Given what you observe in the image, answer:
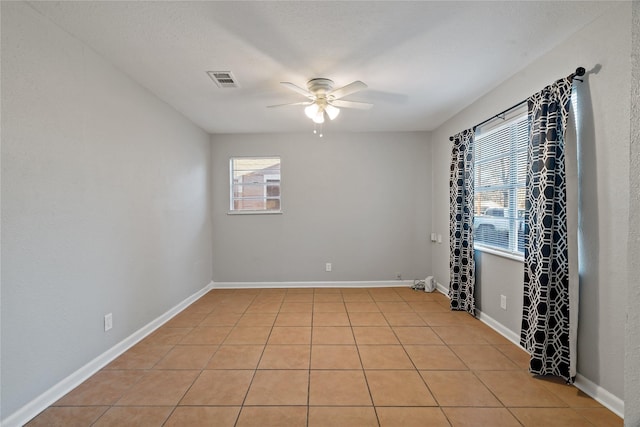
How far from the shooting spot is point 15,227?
173 centimetres

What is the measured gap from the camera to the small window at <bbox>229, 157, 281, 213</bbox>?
16.2ft

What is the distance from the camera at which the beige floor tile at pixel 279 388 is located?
198 centimetres

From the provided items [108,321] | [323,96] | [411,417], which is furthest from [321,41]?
[108,321]

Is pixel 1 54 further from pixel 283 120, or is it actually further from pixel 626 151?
pixel 626 151

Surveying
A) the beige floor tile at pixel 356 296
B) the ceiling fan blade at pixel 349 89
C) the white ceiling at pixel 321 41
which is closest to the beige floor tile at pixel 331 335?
the beige floor tile at pixel 356 296

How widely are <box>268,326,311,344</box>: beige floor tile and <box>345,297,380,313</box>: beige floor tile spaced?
0.81 m

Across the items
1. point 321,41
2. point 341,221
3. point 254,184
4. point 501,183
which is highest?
point 321,41

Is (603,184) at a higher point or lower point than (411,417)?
higher

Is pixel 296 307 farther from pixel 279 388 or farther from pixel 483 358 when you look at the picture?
pixel 483 358

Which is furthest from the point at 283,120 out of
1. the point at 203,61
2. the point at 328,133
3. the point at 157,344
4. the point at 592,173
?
the point at 592,173

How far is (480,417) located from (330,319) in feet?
6.03

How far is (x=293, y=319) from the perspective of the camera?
11.3ft

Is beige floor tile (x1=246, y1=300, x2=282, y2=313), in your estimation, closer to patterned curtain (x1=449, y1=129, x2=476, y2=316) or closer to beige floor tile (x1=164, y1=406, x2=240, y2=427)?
beige floor tile (x1=164, y1=406, x2=240, y2=427)

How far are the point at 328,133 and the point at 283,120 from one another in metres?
0.97
